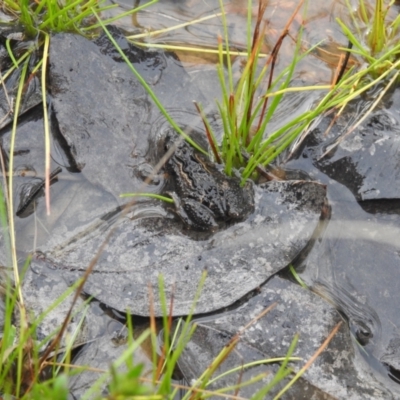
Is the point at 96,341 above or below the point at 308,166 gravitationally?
below

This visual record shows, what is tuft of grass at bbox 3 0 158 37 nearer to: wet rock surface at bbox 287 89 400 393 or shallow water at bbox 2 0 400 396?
shallow water at bbox 2 0 400 396

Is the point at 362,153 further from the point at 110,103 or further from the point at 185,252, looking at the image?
the point at 110,103

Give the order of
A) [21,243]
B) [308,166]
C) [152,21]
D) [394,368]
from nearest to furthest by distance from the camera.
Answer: [394,368], [21,243], [308,166], [152,21]

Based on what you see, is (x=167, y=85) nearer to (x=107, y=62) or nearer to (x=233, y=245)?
(x=107, y=62)

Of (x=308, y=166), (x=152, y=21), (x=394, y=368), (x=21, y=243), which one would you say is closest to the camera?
(x=394, y=368)

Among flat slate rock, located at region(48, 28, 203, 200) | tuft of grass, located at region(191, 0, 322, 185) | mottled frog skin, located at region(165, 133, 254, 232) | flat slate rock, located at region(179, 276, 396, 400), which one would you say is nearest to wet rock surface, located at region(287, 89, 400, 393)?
flat slate rock, located at region(179, 276, 396, 400)

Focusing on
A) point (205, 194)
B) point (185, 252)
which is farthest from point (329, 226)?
point (185, 252)

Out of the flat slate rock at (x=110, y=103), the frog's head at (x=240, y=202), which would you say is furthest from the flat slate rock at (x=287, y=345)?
the flat slate rock at (x=110, y=103)

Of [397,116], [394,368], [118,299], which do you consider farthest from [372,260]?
[118,299]
